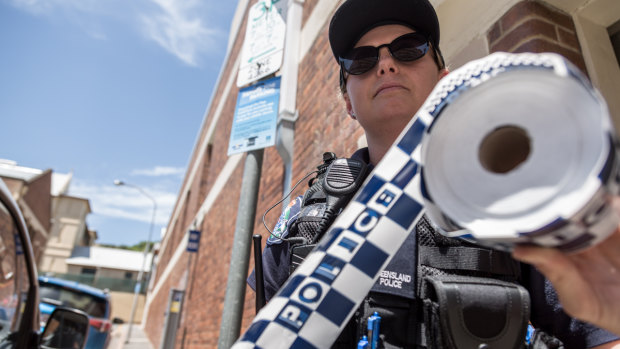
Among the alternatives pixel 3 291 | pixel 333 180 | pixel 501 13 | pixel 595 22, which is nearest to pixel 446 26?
pixel 501 13

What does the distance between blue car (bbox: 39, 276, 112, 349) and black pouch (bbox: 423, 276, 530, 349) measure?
665cm

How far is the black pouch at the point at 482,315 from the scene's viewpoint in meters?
0.96

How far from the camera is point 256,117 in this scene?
2.86 m

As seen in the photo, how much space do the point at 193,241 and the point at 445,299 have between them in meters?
8.90

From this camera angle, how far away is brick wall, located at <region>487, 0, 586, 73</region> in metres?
1.58

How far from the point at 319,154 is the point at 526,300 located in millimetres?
2433

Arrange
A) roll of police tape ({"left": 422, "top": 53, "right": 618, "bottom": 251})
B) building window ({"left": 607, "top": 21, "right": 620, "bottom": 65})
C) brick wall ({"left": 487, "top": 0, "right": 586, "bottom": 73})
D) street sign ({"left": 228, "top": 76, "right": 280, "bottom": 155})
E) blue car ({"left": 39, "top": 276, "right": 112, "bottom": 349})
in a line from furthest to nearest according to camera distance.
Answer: blue car ({"left": 39, "top": 276, "right": 112, "bottom": 349}) < street sign ({"left": 228, "top": 76, "right": 280, "bottom": 155}) < building window ({"left": 607, "top": 21, "right": 620, "bottom": 65}) < brick wall ({"left": 487, "top": 0, "right": 586, "bottom": 73}) < roll of police tape ({"left": 422, "top": 53, "right": 618, "bottom": 251})

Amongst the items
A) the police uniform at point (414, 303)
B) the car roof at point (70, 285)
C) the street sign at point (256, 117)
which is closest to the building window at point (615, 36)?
the police uniform at point (414, 303)

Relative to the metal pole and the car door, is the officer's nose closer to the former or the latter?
the metal pole

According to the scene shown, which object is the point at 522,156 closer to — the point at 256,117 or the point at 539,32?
the point at 539,32

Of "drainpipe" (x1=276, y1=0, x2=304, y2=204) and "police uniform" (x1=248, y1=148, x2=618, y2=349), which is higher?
"drainpipe" (x1=276, y1=0, x2=304, y2=204)

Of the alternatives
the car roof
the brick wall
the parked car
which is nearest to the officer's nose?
the brick wall

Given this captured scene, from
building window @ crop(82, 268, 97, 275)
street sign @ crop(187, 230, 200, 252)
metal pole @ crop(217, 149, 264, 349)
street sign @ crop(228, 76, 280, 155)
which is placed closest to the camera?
metal pole @ crop(217, 149, 264, 349)

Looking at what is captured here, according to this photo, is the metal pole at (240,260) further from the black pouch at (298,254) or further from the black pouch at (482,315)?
the black pouch at (482,315)
